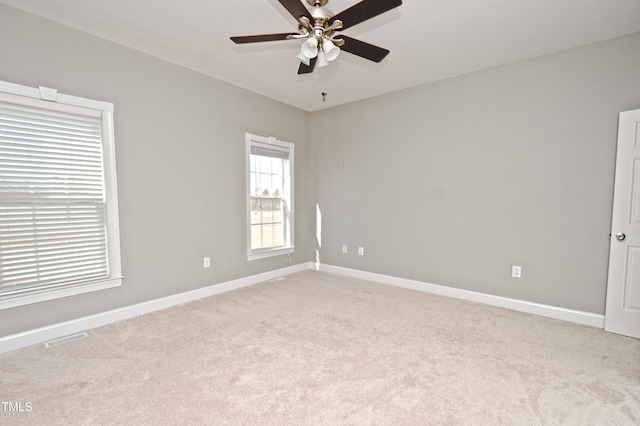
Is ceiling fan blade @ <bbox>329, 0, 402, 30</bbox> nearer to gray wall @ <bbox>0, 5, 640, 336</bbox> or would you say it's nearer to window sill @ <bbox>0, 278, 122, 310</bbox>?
gray wall @ <bbox>0, 5, 640, 336</bbox>

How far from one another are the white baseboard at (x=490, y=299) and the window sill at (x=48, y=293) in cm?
304

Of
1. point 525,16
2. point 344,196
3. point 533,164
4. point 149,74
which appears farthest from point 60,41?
point 533,164

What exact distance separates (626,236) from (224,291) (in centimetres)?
423

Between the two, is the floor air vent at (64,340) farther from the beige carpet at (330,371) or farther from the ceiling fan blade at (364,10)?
the ceiling fan blade at (364,10)

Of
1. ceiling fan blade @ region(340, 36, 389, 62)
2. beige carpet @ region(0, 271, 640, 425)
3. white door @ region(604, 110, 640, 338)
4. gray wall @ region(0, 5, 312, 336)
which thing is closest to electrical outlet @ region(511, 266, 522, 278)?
beige carpet @ region(0, 271, 640, 425)

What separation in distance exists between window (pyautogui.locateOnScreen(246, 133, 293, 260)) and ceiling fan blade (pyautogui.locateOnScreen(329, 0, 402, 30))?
8.12ft

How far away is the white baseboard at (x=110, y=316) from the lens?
234cm

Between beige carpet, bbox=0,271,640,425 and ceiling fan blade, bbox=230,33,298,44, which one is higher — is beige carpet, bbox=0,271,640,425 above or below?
below

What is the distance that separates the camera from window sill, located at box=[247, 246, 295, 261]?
4.09 meters

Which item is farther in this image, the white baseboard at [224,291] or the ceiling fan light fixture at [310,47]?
the white baseboard at [224,291]

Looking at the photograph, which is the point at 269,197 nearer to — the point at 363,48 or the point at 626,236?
the point at 363,48

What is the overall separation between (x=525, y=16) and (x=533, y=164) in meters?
1.42

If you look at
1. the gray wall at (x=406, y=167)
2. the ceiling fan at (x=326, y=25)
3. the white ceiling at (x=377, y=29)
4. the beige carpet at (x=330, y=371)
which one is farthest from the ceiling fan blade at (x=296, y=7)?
the beige carpet at (x=330, y=371)

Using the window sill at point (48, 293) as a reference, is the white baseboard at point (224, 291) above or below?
below
